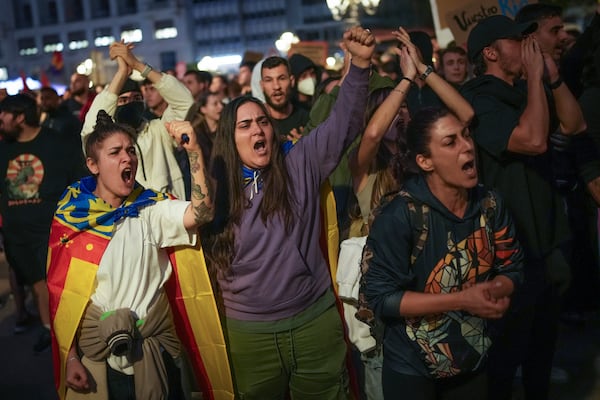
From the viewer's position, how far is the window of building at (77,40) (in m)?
86.7

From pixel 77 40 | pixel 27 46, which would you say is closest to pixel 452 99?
pixel 77 40

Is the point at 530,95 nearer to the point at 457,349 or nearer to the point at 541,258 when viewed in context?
the point at 541,258

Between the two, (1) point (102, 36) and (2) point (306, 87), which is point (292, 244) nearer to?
(2) point (306, 87)

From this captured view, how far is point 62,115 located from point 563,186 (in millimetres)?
6390

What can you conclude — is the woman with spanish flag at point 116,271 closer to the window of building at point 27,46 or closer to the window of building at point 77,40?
the window of building at point 77,40

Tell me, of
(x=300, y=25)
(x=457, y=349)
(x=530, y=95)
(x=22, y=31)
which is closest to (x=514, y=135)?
(x=530, y=95)

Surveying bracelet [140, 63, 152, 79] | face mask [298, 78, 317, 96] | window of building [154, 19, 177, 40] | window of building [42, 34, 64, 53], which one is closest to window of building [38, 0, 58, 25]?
window of building [42, 34, 64, 53]

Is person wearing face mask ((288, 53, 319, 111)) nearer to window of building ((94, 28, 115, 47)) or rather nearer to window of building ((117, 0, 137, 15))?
window of building ((117, 0, 137, 15))

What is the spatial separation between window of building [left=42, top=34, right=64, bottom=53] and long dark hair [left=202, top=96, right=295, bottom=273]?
9091 cm

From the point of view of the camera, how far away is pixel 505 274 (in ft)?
10.1

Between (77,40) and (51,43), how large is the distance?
3969mm

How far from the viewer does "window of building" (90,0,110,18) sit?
8612 centimetres

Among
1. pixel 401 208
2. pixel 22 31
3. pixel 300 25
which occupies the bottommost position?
pixel 401 208

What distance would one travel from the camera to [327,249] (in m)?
3.88
